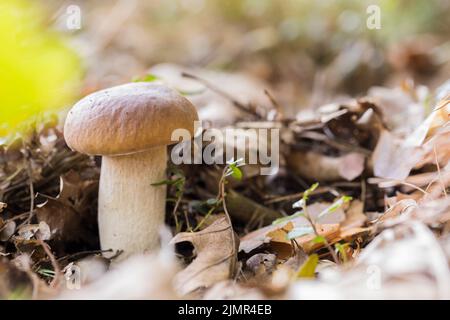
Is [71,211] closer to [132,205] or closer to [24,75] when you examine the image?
[132,205]

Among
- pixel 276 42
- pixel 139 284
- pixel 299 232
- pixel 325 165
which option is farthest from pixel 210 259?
pixel 276 42

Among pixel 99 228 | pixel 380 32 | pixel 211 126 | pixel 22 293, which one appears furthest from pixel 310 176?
pixel 380 32

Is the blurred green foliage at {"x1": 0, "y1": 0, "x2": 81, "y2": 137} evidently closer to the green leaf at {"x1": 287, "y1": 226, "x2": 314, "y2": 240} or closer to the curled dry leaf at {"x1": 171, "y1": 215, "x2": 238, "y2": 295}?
the curled dry leaf at {"x1": 171, "y1": 215, "x2": 238, "y2": 295}

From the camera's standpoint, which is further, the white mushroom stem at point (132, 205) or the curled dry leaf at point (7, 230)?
the white mushroom stem at point (132, 205)

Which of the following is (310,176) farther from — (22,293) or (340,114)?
(22,293)

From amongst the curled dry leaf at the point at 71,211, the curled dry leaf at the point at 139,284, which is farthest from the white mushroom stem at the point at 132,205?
the curled dry leaf at the point at 139,284

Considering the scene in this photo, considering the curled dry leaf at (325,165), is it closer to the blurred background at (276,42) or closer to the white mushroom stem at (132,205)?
the white mushroom stem at (132,205)

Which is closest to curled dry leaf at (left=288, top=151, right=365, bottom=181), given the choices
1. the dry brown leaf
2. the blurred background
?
the dry brown leaf
